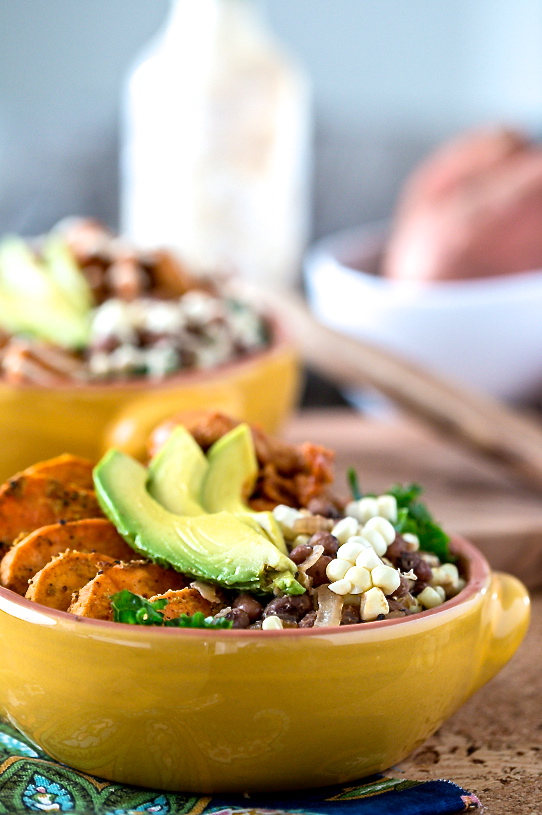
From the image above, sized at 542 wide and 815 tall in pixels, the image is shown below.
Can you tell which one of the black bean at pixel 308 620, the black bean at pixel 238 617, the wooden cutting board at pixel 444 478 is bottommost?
the wooden cutting board at pixel 444 478

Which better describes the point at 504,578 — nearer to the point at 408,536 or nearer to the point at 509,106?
the point at 408,536

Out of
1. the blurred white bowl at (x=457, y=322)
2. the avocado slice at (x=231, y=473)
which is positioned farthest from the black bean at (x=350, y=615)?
the blurred white bowl at (x=457, y=322)

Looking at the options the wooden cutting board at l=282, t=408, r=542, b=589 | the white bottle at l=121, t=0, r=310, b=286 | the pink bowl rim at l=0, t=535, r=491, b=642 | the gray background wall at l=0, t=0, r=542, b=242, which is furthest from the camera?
the gray background wall at l=0, t=0, r=542, b=242

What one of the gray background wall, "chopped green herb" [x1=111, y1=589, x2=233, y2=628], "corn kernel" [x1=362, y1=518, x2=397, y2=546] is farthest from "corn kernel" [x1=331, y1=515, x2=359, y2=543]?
the gray background wall

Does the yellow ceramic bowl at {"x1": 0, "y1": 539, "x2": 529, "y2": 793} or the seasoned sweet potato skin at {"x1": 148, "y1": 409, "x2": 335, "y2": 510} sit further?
the seasoned sweet potato skin at {"x1": 148, "y1": 409, "x2": 335, "y2": 510}

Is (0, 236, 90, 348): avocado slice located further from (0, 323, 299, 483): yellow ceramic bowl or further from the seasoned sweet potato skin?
the seasoned sweet potato skin

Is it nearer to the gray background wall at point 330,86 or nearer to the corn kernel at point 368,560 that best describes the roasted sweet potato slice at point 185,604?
the corn kernel at point 368,560

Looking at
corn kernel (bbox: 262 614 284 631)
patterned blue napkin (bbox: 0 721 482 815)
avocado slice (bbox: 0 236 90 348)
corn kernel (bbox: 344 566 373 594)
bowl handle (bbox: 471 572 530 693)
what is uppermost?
corn kernel (bbox: 344 566 373 594)
